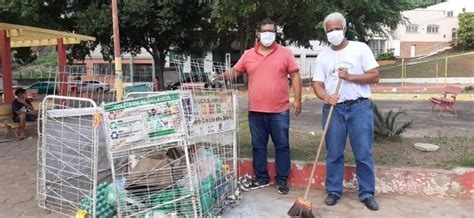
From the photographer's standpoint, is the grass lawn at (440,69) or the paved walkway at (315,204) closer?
the paved walkway at (315,204)

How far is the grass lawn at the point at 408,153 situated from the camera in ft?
17.5

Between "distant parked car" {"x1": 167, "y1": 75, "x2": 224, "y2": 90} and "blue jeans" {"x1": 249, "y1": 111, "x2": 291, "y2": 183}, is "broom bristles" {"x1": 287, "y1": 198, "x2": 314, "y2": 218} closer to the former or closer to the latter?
"blue jeans" {"x1": 249, "y1": 111, "x2": 291, "y2": 183}

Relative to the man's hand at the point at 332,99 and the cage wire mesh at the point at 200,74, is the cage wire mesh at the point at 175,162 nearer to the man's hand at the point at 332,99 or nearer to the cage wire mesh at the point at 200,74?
the cage wire mesh at the point at 200,74

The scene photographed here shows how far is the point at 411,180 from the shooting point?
16.3 feet

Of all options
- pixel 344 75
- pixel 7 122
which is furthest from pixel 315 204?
pixel 7 122

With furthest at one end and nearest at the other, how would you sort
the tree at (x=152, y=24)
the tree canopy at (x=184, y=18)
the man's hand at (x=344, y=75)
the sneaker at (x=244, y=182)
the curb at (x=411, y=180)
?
the tree at (x=152, y=24)
the tree canopy at (x=184, y=18)
the sneaker at (x=244, y=182)
the curb at (x=411, y=180)
the man's hand at (x=344, y=75)

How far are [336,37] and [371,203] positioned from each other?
1607 mm

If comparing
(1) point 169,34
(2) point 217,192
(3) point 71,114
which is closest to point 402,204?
(2) point 217,192

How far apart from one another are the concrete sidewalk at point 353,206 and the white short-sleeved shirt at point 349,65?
106 cm

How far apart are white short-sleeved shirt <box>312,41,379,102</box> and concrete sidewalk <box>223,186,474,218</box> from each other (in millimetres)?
1058

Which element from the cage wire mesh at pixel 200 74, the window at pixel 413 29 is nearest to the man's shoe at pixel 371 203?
the cage wire mesh at pixel 200 74

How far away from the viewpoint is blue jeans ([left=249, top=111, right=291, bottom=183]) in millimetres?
4938

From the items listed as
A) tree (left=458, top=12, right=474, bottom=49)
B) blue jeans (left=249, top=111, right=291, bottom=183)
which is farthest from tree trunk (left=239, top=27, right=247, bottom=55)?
tree (left=458, top=12, right=474, bottom=49)

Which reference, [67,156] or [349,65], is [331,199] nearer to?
[349,65]
